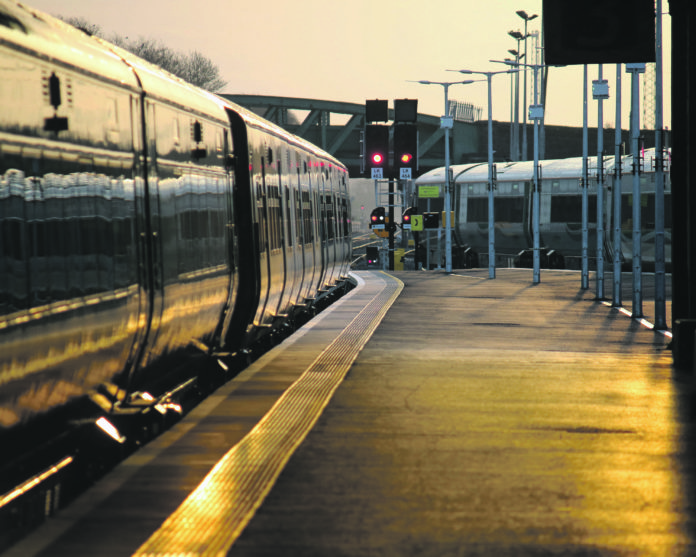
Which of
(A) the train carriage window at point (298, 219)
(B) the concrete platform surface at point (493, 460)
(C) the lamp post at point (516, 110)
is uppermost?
(C) the lamp post at point (516, 110)

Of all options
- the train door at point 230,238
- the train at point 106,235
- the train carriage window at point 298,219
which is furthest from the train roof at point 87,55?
the train carriage window at point 298,219

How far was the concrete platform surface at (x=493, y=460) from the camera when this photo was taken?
5.77 metres

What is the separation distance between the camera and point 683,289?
13.0 meters

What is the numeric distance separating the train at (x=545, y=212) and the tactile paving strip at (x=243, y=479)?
28767 mm

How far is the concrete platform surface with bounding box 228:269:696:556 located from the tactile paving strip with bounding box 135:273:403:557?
10 centimetres

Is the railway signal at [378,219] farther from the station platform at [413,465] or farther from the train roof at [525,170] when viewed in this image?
the station platform at [413,465]

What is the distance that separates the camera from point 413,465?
745cm

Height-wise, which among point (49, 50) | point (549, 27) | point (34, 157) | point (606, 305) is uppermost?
point (549, 27)

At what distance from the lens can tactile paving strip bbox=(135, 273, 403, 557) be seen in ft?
18.6

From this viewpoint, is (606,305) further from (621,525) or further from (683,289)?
(621,525)

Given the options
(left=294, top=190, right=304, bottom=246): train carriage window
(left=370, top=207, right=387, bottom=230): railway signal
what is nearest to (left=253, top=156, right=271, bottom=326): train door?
(left=294, top=190, right=304, bottom=246): train carriage window

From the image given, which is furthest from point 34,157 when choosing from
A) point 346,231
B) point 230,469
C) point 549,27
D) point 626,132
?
point 626,132

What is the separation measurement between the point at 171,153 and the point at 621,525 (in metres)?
4.70

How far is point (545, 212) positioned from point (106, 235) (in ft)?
132
